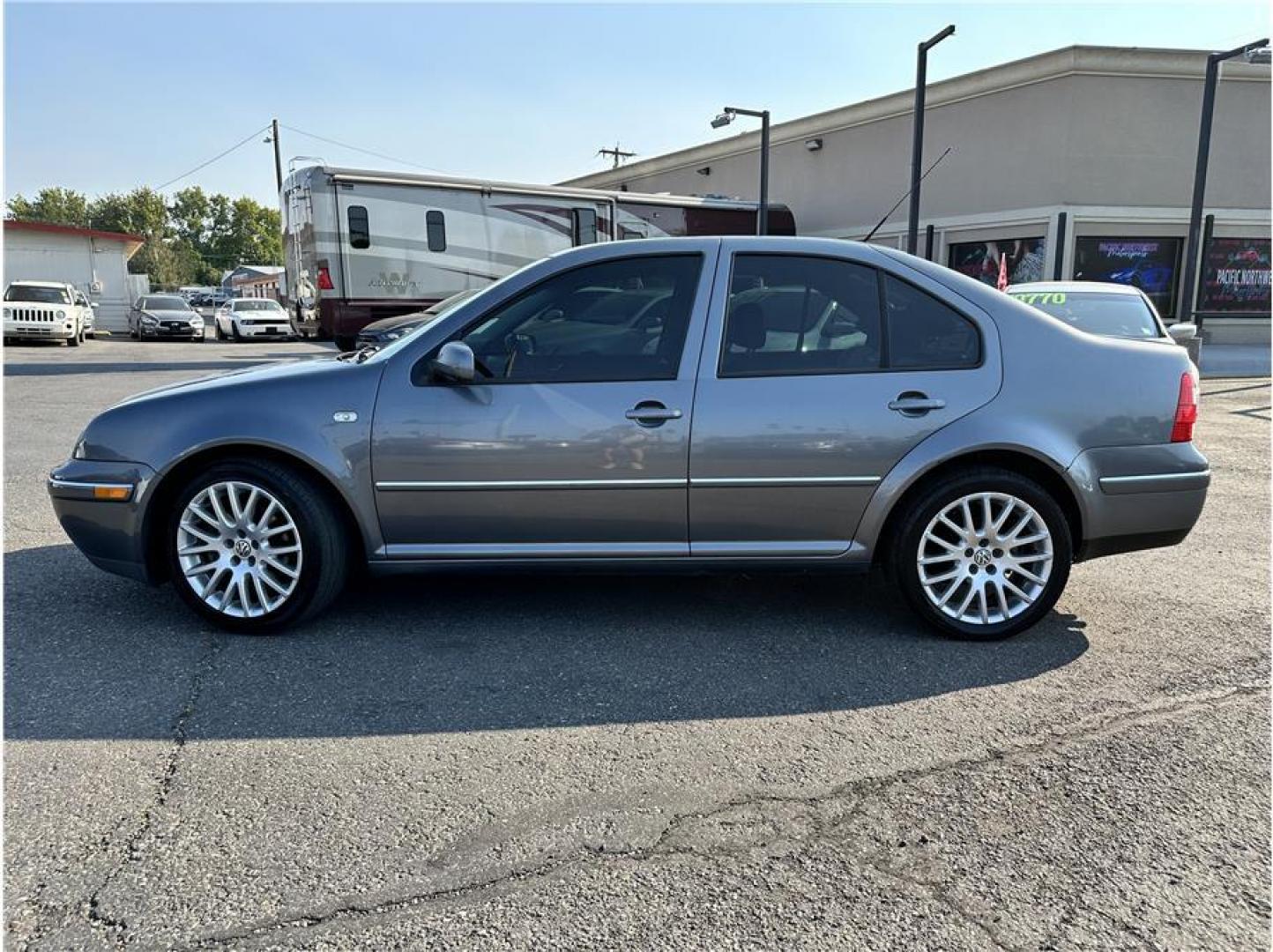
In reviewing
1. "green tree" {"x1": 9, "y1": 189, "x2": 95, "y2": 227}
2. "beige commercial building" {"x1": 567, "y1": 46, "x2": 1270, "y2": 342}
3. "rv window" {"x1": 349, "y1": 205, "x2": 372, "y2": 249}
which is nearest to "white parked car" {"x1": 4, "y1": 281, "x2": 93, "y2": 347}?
"rv window" {"x1": 349, "y1": 205, "x2": 372, "y2": 249}

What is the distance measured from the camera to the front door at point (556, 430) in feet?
12.4

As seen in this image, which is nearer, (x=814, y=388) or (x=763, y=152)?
(x=814, y=388)

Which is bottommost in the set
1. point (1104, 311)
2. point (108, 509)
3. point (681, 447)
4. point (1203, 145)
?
point (108, 509)

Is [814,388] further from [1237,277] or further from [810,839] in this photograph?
[1237,277]

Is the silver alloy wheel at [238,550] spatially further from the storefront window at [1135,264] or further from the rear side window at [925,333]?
the storefront window at [1135,264]

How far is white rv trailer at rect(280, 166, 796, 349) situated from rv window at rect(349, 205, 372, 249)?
2cm

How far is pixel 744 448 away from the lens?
3764 mm

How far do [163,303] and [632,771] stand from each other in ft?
102

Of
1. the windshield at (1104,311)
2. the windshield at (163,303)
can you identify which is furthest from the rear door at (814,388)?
the windshield at (163,303)

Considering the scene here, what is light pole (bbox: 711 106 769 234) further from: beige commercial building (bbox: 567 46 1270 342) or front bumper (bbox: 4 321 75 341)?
front bumper (bbox: 4 321 75 341)

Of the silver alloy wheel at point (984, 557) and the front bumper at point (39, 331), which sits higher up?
the front bumper at point (39, 331)

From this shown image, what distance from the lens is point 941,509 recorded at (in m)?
3.87

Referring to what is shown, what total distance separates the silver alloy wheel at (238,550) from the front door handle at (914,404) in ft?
8.41

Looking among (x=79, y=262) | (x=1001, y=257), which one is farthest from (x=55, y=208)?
(x=1001, y=257)
